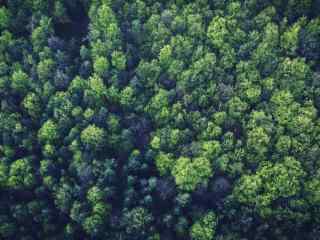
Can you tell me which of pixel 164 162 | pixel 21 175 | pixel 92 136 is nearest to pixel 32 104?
pixel 21 175

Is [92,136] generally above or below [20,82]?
below

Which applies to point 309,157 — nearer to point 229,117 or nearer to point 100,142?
point 229,117

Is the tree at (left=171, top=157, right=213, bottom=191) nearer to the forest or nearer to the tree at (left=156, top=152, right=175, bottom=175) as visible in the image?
the forest

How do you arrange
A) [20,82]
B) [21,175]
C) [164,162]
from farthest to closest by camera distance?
1. [20,82]
2. [21,175]
3. [164,162]

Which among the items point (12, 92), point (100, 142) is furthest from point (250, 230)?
point (12, 92)

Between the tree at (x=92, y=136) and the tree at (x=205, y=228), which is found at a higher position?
the tree at (x=92, y=136)

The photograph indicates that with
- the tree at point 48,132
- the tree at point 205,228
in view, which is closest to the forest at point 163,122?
the tree at point 205,228

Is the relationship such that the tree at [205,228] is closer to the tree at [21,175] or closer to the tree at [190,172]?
the tree at [190,172]

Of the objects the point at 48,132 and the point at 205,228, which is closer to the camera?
the point at 205,228

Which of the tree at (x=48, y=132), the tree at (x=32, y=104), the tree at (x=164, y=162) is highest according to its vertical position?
the tree at (x=32, y=104)

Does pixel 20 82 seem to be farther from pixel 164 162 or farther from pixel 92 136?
pixel 164 162
